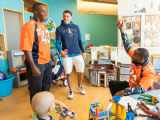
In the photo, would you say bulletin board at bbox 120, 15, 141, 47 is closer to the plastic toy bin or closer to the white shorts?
the white shorts

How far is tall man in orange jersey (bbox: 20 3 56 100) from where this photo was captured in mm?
1430

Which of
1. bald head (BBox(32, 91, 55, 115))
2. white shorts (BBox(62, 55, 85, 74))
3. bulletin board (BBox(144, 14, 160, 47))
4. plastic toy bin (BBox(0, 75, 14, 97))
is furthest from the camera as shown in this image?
bulletin board (BBox(144, 14, 160, 47))

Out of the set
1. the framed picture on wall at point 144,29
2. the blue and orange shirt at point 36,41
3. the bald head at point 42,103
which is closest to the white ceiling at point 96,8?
the framed picture on wall at point 144,29

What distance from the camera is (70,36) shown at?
2.44 meters

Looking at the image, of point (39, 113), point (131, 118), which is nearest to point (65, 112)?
→ point (39, 113)

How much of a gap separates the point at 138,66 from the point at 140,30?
2064mm

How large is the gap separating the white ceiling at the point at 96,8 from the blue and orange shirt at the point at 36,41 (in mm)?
3757

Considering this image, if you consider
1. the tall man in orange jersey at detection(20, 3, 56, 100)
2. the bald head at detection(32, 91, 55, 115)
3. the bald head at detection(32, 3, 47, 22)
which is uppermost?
the bald head at detection(32, 3, 47, 22)

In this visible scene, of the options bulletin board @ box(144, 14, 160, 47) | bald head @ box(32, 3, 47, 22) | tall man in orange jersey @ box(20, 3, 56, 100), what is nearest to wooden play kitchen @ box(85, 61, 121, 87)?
bulletin board @ box(144, 14, 160, 47)

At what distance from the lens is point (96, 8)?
4992mm

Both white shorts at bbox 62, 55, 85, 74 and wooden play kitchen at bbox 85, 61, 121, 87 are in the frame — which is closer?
white shorts at bbox 62, 55, 85, 74

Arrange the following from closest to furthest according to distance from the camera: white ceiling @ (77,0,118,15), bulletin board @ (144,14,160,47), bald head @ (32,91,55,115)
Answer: bald head @ (32,91,55,115) → bulletin board @ (144,14,160,47) → white ceiling @ (77,0,118,15)

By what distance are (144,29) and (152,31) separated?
0.18m

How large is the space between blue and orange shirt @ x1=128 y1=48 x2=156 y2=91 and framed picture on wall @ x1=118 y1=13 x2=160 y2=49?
195cm
